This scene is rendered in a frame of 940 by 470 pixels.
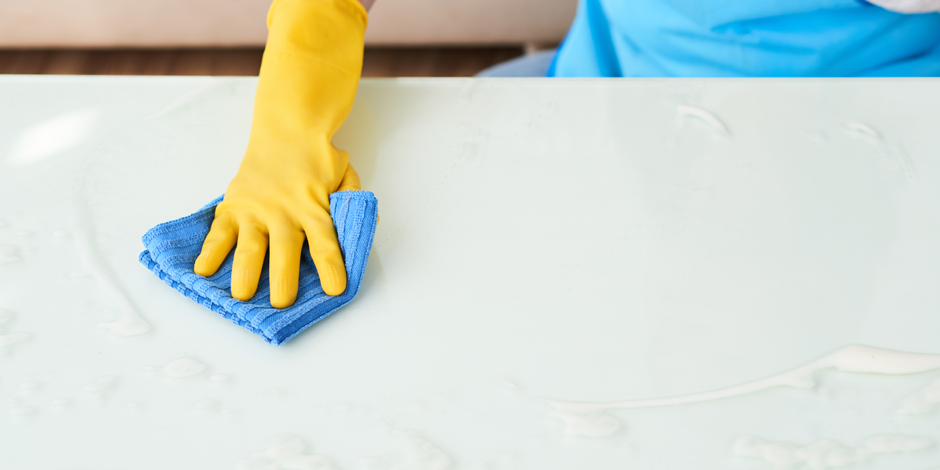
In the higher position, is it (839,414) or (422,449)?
(839,414)

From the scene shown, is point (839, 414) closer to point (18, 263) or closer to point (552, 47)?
point (18, 263)

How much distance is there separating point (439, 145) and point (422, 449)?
0.31m

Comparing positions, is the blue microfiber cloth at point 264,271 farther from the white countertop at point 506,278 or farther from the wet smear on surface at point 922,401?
the wet smear on surface at point 922,401

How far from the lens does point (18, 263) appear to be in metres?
0.50

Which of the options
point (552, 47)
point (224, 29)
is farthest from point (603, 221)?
point (224, 29)

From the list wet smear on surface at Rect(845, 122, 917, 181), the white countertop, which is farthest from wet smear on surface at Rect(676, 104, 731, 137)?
wet smear on surface at Rect(845, 122, 917, 181)

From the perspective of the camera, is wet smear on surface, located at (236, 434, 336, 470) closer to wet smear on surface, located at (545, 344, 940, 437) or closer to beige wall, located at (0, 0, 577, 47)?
wet smear on surface, located at (545, 344, 940, 437)

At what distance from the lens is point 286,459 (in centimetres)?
38

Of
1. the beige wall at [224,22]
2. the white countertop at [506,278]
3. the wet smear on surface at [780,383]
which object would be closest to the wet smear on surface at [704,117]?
the white countertop at [506,278]

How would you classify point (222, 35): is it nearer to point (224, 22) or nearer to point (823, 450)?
point (224, 22)

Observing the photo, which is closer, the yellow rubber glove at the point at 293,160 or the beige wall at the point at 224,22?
the yellow rubber glove at the point at 293,160

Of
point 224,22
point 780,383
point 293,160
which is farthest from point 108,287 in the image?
point 224,22

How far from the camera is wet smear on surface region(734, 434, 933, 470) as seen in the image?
0.38 meters

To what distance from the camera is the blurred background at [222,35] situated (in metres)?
1.55
